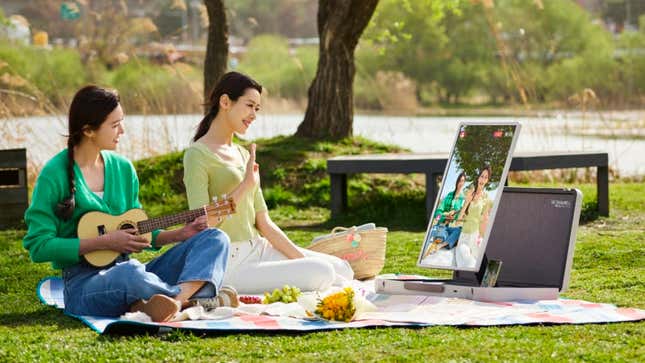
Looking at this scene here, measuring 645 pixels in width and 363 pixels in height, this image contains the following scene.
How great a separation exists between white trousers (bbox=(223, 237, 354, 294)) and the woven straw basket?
21.0 inches

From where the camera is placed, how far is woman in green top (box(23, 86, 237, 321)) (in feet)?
17.3

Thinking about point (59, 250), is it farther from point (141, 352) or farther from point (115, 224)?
point (141, 352)

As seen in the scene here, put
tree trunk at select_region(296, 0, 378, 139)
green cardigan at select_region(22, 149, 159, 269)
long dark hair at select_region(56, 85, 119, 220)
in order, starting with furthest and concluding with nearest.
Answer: tree trunk at select_region(296, 0, 378, 139)
long dark hair at select_region(56, 85, 119, 220)
green cardigan at select_region(22, 149, 159, 269)

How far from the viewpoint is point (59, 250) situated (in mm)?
5234

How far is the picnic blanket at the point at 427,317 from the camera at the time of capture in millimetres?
5125

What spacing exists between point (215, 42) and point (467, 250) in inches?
263

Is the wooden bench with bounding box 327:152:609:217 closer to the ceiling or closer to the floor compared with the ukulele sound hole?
closer to the floor

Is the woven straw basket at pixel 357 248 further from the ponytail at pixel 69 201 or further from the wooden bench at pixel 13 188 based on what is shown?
the wooden bench at pixel 13 188

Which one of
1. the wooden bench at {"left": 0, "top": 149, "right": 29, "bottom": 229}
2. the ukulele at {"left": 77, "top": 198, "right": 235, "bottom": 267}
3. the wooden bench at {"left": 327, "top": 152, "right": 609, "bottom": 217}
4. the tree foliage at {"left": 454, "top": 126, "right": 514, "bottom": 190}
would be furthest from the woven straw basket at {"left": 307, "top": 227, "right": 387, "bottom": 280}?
the wooden bench at {"left": 0, "top": 149, "right": 29, "bottom": 229}

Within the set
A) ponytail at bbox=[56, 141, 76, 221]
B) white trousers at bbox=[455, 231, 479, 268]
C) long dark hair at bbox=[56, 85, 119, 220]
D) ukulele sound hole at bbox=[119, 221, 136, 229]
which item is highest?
long dark hair at bbox=[56, 85, 119, 220]

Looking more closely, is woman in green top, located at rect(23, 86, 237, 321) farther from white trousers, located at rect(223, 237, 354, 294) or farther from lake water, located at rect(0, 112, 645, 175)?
lake water, located at rect(0, 112, 645, 175)

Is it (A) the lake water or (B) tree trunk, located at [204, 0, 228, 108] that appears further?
(A) the lake water

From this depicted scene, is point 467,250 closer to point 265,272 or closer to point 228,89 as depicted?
point 265,272

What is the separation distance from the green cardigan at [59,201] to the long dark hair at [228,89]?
0.86 m
